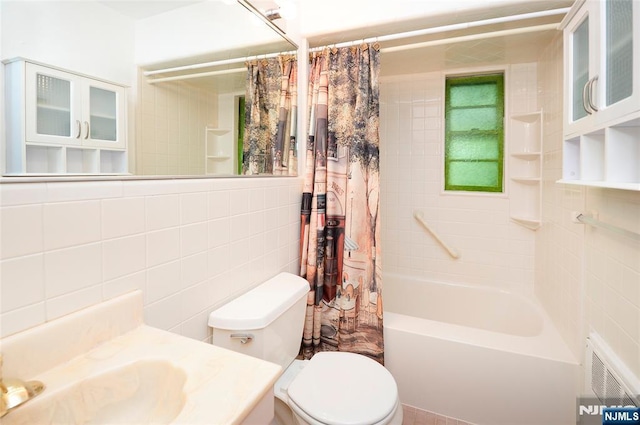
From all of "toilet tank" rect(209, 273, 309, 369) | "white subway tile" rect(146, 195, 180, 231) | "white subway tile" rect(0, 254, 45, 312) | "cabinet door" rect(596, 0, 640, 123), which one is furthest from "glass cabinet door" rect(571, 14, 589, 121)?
"white subway tile" rect(0, 254, 45, 312)

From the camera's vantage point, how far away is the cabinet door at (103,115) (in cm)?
84

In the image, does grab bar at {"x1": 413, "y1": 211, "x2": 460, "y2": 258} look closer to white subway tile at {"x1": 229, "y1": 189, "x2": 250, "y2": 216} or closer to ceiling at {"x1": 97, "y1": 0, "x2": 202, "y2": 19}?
white subway tile at {"x1": 229, "y1": 189, "x2": 250, "y2": 216}

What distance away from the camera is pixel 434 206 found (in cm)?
262

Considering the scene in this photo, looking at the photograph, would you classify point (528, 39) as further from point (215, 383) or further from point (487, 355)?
point (215, 383)

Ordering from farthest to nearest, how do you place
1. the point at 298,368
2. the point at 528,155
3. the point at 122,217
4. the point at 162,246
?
the point at 528,155
the point at 298,368
the point at 162,246
the point at 122,217

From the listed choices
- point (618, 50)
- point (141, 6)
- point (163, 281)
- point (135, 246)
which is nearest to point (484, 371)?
point (618, 50)

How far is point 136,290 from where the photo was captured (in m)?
0.91

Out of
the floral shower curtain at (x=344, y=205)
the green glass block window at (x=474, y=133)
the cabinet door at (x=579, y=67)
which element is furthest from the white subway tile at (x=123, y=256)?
the green glass block window at (x=474, y=133)

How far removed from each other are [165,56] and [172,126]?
0.79 feet

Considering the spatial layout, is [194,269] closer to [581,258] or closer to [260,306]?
[260,306]

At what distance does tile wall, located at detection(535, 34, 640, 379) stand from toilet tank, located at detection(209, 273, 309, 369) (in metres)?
1.21

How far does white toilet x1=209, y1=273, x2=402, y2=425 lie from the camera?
1142mm

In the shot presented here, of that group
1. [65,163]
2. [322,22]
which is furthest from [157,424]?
[322,22]

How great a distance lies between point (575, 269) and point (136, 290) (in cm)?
191
